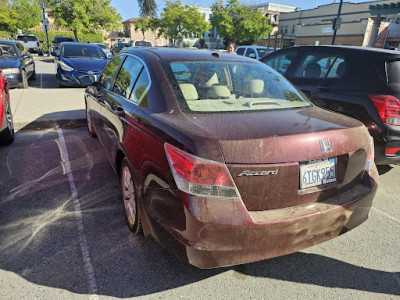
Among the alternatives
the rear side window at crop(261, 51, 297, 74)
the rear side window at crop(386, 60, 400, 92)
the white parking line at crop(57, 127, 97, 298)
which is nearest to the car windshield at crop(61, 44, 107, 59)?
the white parking line at crop(57, 127, 97, 298)

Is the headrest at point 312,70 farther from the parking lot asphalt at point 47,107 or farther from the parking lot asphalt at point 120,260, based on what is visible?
the parking lot asphalt at point 47,107

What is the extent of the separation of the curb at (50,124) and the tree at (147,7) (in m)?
68.6

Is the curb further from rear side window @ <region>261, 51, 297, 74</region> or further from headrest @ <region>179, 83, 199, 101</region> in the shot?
headrest @ <region>179, 83, 199, 101</region>

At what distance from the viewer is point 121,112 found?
2838 mm

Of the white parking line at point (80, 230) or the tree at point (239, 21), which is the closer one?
the white parking line at point (80, 230)

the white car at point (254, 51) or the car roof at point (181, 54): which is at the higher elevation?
the car roof at point (181, 54)

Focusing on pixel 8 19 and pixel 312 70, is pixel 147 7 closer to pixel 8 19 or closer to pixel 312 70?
pixel 8 19

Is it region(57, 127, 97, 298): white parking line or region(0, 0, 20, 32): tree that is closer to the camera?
region(57, 127, 97, 298): white parking line

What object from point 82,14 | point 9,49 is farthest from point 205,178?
point 82,14

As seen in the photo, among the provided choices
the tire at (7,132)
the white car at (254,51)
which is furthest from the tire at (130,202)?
the white car at (254,51)

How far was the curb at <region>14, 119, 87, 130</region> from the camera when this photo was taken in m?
5.95

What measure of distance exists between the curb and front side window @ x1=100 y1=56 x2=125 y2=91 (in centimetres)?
247

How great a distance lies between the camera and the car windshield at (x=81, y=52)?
36.4ft

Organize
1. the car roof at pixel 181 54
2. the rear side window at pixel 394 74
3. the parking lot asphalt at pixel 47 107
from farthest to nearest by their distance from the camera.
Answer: the parking lot asphalt at pixel 47 107
the rear side window at pixel 394 74
the car roof at pixel 181 54
